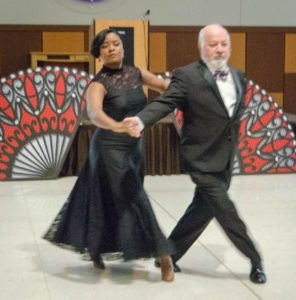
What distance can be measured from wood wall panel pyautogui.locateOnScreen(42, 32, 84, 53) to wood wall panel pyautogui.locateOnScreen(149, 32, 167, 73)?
874 millimetres

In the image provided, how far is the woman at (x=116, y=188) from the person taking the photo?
2.65 meters

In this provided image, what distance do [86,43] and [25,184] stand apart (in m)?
2.89

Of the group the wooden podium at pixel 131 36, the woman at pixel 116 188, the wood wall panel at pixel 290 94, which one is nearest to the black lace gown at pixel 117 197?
the woman at pixel 116 188

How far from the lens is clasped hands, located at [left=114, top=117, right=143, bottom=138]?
2457 mm

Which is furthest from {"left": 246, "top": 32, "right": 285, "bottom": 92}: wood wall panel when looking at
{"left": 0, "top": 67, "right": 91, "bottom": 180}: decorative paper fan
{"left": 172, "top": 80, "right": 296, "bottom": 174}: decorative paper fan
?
{"left": 0, "top": 67, "right": 91, "bottom": 180}: decorative paper fan

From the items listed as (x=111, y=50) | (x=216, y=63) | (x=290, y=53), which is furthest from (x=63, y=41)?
(x=216, y=63)

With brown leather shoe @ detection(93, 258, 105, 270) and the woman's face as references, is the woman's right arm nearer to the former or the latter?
the woman's face

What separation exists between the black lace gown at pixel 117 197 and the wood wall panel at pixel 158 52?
4.99m

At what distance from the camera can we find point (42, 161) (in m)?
5.27

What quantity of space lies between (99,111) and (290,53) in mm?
5941

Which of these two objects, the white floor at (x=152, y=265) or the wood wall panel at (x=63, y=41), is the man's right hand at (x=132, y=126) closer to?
the white floor at (x=152, y=265)

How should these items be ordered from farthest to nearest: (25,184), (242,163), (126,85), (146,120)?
(242,163)
(25,184)
(126,85)
(146,120)

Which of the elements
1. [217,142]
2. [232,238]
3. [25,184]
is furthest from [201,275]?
[25,184]

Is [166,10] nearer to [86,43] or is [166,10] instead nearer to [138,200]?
[86,43]
